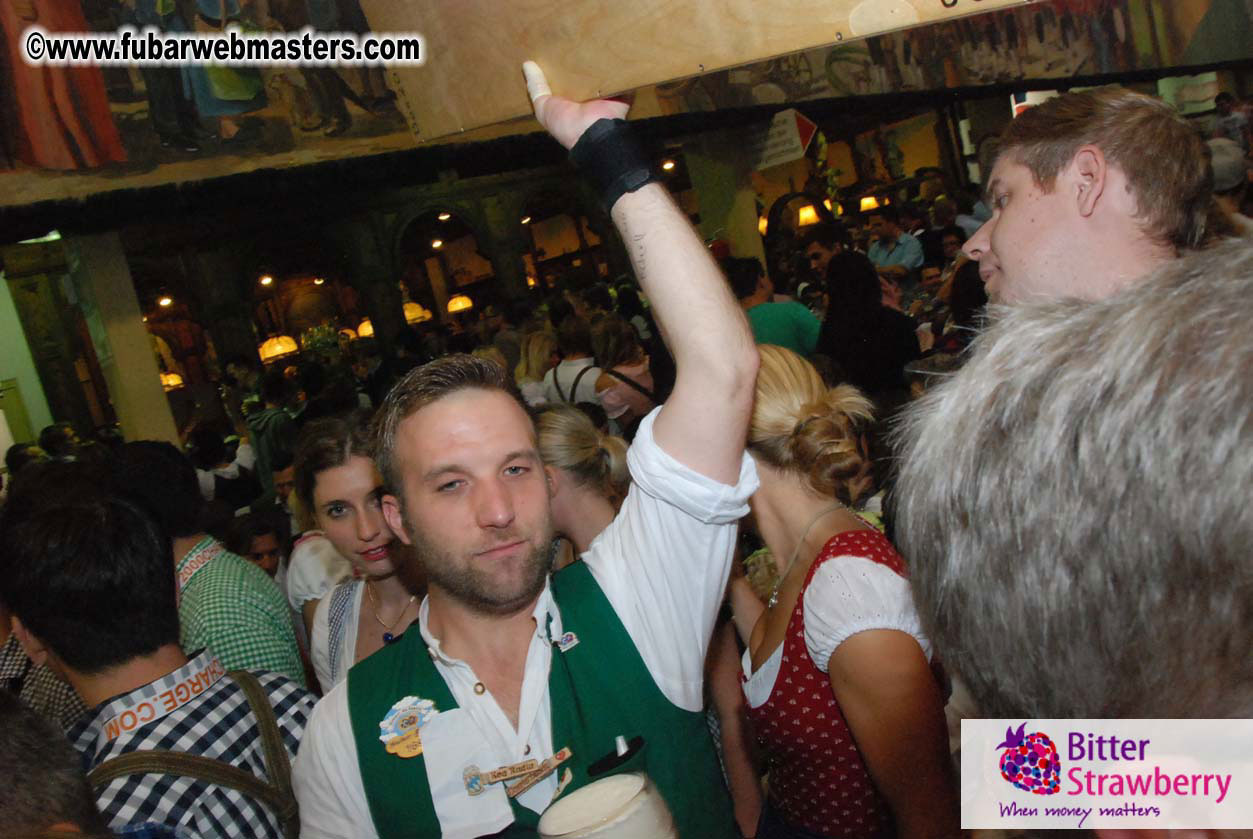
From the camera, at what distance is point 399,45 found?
1.85 m

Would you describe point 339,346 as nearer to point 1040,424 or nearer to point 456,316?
point 456,316

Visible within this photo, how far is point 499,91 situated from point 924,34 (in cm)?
809

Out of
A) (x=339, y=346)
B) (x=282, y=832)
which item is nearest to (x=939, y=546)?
(x=282, y=832)

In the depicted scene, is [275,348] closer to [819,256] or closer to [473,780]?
[819,256]

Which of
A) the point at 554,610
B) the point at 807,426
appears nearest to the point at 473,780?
the point at 554,610

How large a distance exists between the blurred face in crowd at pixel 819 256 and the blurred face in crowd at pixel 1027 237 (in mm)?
5455

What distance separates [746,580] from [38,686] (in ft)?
6.99

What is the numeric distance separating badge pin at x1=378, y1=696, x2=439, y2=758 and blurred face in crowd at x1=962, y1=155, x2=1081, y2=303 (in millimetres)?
1311

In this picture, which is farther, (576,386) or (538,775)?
(576,386)

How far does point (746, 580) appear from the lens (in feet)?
7.95

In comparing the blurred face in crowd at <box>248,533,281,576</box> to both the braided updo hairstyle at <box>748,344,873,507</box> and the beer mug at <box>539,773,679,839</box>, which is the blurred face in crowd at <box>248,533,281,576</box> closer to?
the braided updo hairstyle at <box>748,344,873,507</box>

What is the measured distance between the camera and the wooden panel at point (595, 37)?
1.36 metres

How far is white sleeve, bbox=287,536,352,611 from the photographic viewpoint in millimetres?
3314

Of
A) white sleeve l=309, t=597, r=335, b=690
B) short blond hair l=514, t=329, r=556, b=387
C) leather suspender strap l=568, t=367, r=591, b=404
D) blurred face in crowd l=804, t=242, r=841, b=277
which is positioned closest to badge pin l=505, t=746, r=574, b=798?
white sleeve l=309, t=597, r=335, b=690
